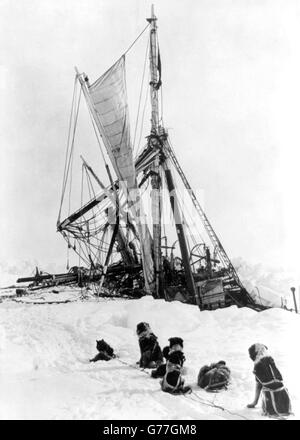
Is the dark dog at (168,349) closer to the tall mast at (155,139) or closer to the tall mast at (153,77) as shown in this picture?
the tall mast at (155,139)

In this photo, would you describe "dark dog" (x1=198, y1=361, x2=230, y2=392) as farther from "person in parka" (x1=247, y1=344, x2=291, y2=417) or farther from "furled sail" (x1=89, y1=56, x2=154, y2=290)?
"furled sail" (x1=89, y1=56, x2=154, y2=290)

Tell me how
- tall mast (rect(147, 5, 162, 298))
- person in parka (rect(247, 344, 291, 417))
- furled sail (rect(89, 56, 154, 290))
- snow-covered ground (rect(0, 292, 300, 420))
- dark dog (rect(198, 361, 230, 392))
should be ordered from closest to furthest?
1. person in parka (rect(247, 344, 291, 417))
2. snow-covered ground (rect(0, 292, 300, 420))
3. dark dog (rect(198, 361, 230, 392))
4. tall mast (rect(147, 5, 162, 298))
5. furled sail (rect(89, 56, 154, 290))

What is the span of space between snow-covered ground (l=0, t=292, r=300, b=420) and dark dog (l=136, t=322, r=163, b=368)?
0.28 meters

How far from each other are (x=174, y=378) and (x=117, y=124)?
16216 millimetres

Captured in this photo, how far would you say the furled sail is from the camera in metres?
19.3

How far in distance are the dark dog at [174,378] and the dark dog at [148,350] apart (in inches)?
56.5

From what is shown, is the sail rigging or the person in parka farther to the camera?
the sail rigging

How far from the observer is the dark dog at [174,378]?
5898 mm

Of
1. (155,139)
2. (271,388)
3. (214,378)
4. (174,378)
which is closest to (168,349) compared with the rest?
(174,378)

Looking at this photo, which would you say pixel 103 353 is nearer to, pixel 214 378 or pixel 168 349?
pixel 168 349

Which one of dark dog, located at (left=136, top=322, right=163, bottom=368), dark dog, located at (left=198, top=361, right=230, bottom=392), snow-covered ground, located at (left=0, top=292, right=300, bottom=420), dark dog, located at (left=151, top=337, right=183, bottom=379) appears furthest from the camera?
dark dog, located at (left=136, top=322, right=163, bottom=368)

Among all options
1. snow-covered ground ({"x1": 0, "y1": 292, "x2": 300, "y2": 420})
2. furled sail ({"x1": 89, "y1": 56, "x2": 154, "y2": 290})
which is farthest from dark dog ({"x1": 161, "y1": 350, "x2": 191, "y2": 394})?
furled sail ({"x1": 89, "y1": 56, "x2": 154, "y2": 290})
